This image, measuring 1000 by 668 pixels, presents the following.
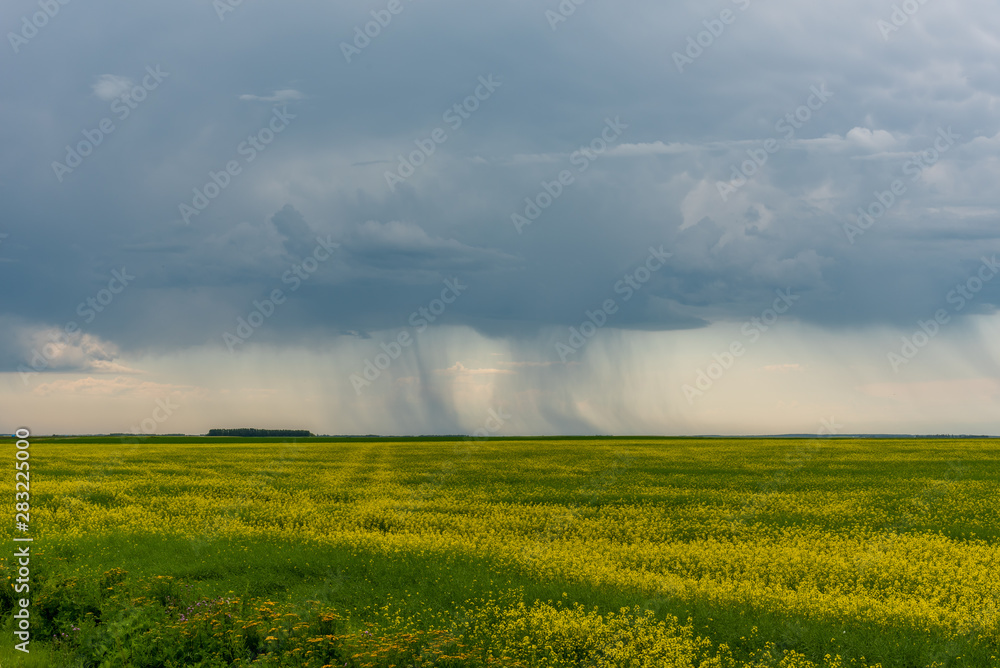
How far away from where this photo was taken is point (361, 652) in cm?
923

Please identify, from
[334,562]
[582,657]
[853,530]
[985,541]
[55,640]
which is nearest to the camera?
[582,657]

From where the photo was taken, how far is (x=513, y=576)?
1407 cm

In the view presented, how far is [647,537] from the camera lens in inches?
739

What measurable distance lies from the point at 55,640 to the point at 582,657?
8483 millimetres

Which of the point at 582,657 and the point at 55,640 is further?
the point at 55,640

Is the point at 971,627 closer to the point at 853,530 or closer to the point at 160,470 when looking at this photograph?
the point at 853,530

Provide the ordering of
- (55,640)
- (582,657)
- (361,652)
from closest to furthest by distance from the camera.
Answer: (361,652) < (582,657) < (55,640)

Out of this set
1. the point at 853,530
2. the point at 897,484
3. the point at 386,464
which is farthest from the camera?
the point at 386,464

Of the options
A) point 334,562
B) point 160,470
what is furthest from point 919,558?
point 160,470

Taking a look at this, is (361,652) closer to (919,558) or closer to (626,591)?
(626,591)

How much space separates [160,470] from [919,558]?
36555 mm

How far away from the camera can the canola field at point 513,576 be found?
33.3ft

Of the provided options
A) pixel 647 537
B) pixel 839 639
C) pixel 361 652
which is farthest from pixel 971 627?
pixel 361 652

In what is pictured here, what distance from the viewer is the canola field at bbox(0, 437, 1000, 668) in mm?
10156
